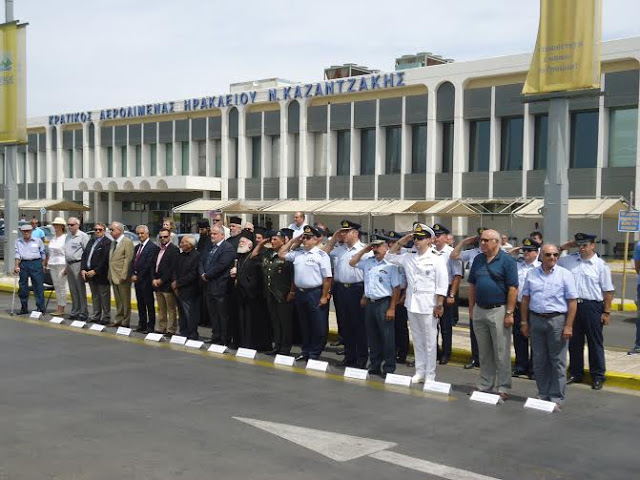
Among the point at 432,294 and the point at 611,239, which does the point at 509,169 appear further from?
the point at 432,294

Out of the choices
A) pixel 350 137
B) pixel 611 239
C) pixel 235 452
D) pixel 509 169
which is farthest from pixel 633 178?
pixel 235 452

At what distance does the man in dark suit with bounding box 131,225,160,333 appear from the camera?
12933 mm

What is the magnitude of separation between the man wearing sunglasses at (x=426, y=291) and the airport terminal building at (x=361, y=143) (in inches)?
1045

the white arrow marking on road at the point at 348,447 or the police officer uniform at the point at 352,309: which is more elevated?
the police officer uniform at the point at 352,309

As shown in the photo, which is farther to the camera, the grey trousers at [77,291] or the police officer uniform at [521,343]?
the grey trousers at [77,291]

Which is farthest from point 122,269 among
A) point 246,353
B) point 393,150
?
point 393,150

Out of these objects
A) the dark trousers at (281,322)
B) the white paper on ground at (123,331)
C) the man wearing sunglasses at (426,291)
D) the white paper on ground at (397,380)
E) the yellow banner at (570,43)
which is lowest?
the white paper on ground at (123,331)

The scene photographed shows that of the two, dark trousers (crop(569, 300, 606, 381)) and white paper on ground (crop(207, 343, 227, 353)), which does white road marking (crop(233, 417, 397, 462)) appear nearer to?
dark trousers (crop(569, 300, 606, 381))

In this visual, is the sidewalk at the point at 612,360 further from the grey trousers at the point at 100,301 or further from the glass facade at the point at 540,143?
the glass facade at the point at 540,143

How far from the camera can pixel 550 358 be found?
8.30m

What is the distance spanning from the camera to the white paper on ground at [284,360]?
1039 cm

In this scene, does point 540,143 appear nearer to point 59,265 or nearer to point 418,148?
point 418,148

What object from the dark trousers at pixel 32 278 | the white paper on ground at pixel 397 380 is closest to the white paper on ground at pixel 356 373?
the white paper on ground at pixel 397 380

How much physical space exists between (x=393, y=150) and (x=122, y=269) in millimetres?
30470
